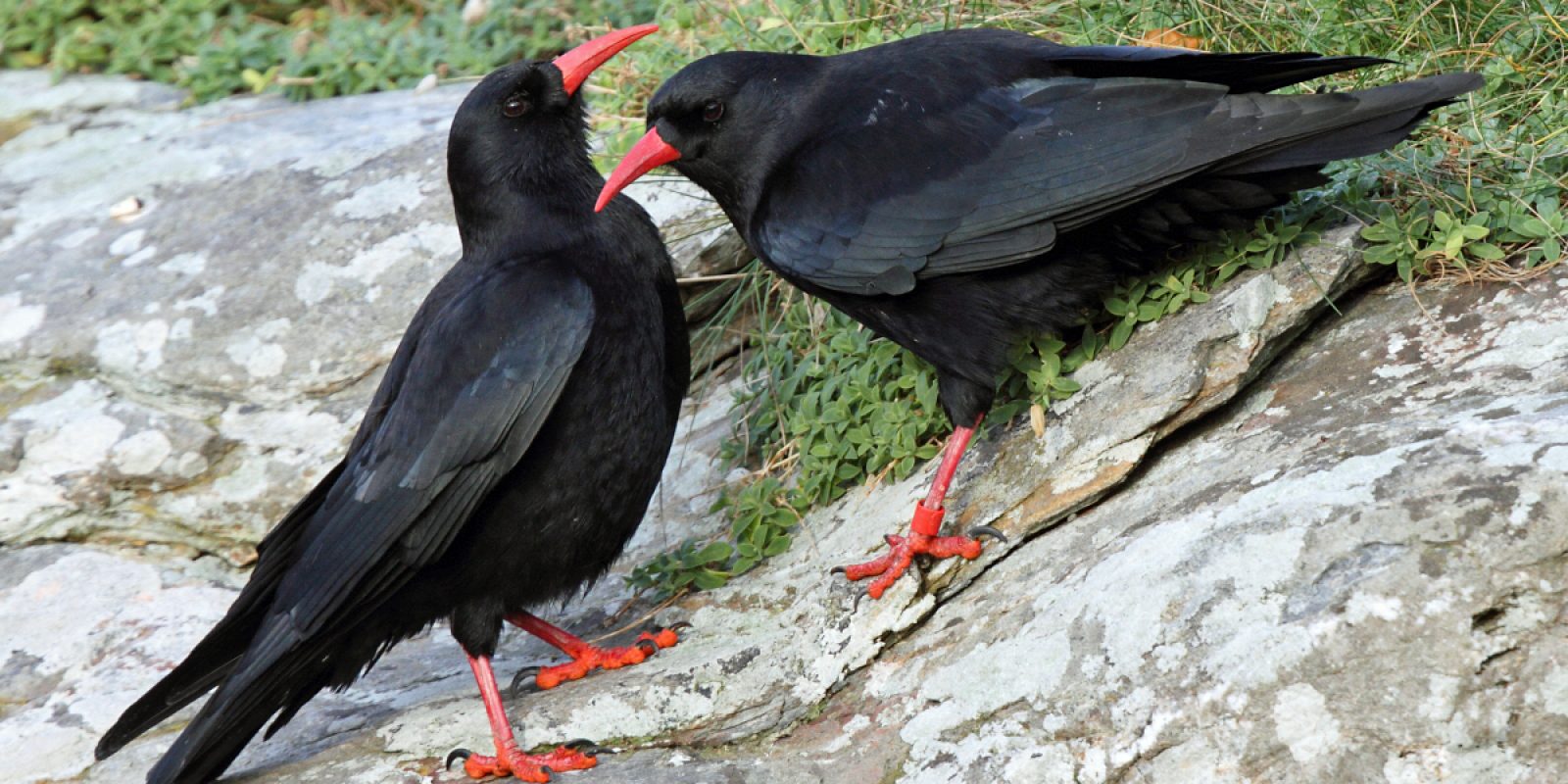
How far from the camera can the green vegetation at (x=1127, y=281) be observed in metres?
3.67

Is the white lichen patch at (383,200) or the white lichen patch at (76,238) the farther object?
the white lichen patch at (76,238)

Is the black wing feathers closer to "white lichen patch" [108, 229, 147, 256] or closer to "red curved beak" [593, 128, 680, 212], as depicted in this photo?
"red curved beak" [593, 128, 680, 212]

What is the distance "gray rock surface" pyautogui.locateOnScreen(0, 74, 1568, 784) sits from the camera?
2.82 m

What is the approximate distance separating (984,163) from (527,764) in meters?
1.87

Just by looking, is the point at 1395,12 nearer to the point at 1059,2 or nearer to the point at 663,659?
the point at 1059,2

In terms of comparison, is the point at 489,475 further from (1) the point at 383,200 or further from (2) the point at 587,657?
(1) the point at 383,200

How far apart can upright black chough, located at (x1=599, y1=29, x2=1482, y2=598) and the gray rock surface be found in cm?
25

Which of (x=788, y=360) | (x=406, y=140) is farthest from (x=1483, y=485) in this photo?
(x=406, y=140)

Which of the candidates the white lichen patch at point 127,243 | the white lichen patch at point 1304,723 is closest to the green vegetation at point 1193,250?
the white lichen patch at point 1304,723

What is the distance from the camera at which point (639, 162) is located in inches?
161

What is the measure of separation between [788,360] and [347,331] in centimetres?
172

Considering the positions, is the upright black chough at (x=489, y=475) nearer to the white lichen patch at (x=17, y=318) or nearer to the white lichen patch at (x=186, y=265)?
the white lichen patch at (x=186, y=265)

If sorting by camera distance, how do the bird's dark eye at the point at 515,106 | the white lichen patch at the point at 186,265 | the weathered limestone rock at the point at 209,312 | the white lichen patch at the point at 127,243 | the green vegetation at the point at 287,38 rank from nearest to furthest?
1. the bird's dark eye at the point at 515,106
2. the weathered limestone rock at the point at 209,312
3. the white lichen patch at the point at 186,265
4. the white lichen patch at the point at 127,243
5. the green vegetation at the point at 287,38

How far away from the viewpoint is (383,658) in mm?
4582
